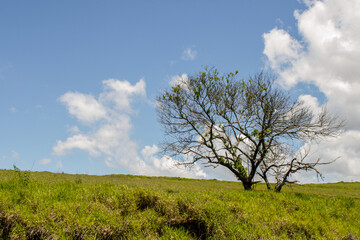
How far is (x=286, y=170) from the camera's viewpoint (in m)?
20.6

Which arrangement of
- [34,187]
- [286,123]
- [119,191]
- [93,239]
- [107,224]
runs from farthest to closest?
[286,123]
[34,187]
[119,191]
[107,224]
[93,239]

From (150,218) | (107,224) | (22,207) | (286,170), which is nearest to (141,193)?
(150,218)

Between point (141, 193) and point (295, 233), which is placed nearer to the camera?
point (295, 233)

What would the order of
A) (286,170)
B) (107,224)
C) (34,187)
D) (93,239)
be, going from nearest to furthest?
(93,239) < (107,224) < (34,187) < (286,170)

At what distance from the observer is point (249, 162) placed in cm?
2241

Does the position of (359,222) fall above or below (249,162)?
below

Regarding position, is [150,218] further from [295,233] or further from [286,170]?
[286,170]

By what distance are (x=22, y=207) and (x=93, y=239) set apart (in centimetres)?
255

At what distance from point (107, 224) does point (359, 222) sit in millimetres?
8705

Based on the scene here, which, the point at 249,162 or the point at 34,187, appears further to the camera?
the point at 249,162

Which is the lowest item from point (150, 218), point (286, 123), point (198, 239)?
point (198, 239)

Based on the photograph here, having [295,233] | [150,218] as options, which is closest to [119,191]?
[150,218]

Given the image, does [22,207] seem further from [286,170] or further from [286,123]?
[286,123]

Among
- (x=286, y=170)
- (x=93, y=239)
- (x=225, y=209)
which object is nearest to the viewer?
(x=93, y=239)
